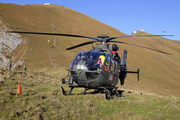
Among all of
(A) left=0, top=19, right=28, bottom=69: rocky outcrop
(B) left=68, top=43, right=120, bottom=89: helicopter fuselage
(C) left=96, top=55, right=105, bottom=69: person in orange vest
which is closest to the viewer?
(B) left=68, top=43, right=120, bottom=89: helicopter fuselage

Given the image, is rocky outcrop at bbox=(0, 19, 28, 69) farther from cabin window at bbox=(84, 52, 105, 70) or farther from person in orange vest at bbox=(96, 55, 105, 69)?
person in orange vest at bbox=(96, 55, 105, 69)

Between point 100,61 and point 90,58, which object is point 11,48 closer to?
point 90,58

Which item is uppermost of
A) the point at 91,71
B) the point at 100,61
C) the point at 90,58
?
the point at 90,58

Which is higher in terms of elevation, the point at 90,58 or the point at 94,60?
the point at 90,58

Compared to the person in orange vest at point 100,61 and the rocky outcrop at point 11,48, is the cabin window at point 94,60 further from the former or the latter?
the rocky outcrop at point 11,48

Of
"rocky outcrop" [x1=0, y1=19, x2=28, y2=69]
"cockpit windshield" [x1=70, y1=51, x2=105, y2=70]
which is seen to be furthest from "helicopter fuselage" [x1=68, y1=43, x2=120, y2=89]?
"rocky outcrop" [x1=0, y1=19, x2=28, y2=69]

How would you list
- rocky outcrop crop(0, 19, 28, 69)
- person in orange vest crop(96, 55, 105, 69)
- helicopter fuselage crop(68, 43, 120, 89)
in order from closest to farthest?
helicopter fuselage crop(68, 43, 120, 89), person in orange vest crop(96, 55, 105, 69), rocky outcrop crop(0, 19, 28, 69)

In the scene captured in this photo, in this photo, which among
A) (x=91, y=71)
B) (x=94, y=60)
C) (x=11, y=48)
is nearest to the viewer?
(x=91, y=71)

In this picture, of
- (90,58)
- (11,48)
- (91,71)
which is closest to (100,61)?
(90,58)

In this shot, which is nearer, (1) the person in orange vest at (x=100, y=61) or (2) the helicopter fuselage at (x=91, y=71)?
(2) the helicopter fuselage at (x=91, y=71)

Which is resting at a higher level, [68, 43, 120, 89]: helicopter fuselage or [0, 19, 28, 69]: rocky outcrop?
[0, 19, 28, 69]: rocky outcrop

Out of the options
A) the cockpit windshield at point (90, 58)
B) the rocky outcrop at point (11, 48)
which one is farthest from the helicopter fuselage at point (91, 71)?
the rocky outcrop at point (11, 48)

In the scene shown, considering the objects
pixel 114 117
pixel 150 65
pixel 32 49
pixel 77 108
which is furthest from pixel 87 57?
pixel 150 65

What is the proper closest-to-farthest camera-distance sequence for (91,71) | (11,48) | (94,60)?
(91,71) < (94,60) < (11,48)
